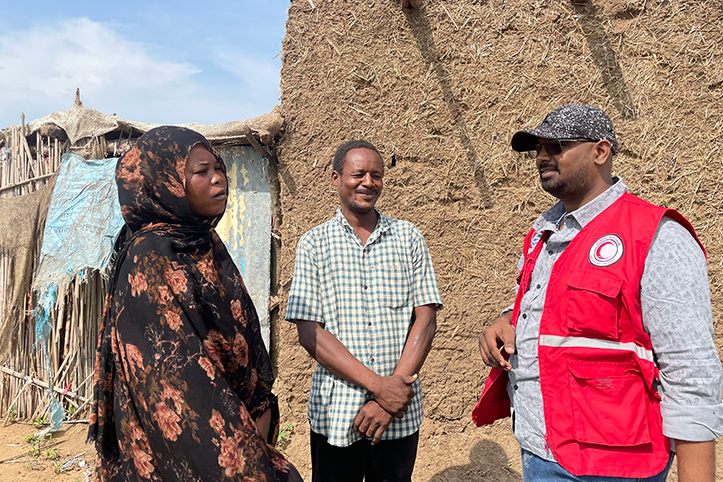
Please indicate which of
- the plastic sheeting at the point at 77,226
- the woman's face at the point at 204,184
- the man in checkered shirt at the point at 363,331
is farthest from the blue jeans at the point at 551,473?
the plastic sheeting at the point at 77,226

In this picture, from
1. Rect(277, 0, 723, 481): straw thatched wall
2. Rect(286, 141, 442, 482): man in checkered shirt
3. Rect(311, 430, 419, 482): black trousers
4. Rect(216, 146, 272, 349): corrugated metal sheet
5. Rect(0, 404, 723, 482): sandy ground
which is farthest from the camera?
Rect(216, 146, 272, 349): corrugated metal sheet

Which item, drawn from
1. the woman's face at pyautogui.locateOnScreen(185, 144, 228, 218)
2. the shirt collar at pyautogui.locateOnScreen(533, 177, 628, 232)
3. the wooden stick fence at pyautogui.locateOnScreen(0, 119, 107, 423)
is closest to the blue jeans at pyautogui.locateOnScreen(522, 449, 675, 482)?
the shirt collar at pyautogui.locateOnScreen(533, 177, 628, 232)

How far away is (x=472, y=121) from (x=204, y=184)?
2487 mm

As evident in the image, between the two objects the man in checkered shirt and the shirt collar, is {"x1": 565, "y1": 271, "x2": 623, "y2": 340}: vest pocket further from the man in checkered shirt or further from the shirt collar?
the man in checkered shirt

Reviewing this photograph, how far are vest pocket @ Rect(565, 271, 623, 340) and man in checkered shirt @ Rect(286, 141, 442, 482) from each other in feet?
2.56

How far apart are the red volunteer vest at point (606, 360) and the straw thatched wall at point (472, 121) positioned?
2.07m

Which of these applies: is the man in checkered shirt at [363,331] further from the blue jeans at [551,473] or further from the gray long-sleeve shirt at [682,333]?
the gray long-sleeve shirt at [682,333]

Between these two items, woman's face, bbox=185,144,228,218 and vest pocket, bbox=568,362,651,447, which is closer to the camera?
vest pocket, bbox=568,362,651,447

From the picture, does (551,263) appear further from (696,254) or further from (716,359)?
(716,359)

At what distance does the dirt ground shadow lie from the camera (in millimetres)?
3266

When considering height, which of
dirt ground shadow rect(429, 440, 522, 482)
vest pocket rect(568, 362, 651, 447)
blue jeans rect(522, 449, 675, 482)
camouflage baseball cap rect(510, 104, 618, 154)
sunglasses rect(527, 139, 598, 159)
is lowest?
dirt ground shadow rect(429, 440, 522, 482)

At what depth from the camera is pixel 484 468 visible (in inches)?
131

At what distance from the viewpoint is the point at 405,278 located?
2145mm

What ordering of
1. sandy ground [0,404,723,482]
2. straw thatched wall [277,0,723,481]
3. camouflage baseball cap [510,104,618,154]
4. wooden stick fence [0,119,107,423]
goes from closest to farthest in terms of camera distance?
1. camouflage baseball cap [510,104,618,154]
2. straw thatched wall [277,0,723,481]
3. sandy ground [0,404,723,482]
4. wooden stick fence [0,119,107,423]
